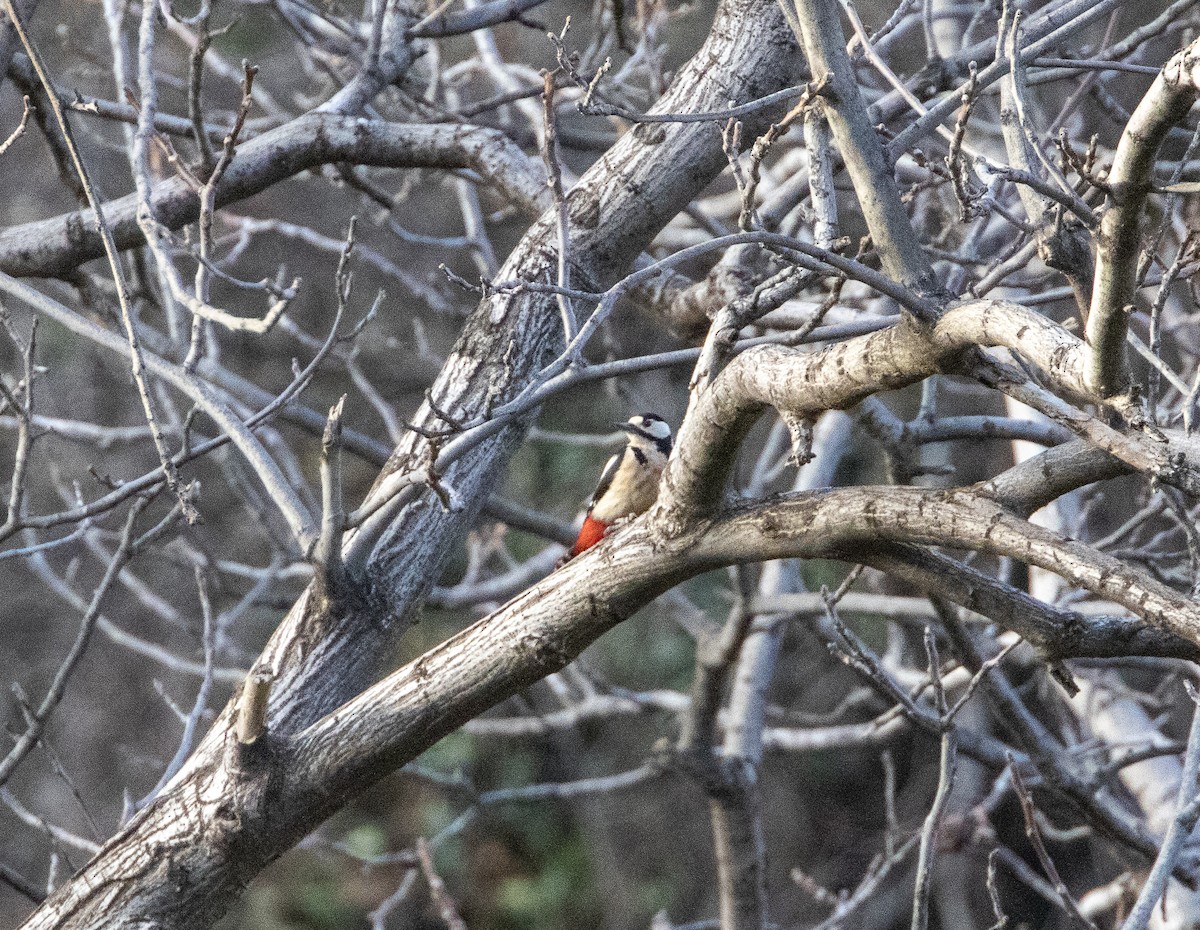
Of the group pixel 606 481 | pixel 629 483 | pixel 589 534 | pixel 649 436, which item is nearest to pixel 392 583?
pixel 589 534

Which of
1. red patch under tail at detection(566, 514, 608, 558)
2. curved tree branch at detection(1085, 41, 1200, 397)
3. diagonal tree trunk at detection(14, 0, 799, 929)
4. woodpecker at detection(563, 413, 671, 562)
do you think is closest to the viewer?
curved tree branch at detection(1085, 41, 1200, 397)

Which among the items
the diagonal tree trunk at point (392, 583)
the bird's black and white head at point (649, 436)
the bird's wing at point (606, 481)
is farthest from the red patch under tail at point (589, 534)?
the diagonal tree trunk at point (392, 583)

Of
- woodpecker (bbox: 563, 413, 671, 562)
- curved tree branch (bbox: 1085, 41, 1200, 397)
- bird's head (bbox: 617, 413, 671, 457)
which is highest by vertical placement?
bird's head (bbox: 617, 413, 671, 457)

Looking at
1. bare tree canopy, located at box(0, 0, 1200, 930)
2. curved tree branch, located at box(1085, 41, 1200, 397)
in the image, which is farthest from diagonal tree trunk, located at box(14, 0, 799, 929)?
curved tree branch, located at box(1085, 41, 1200, 397)

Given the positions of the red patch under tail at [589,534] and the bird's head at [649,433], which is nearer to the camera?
the red patch under tail at [589,534]

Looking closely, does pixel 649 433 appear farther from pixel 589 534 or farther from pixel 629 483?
pixel 589 534

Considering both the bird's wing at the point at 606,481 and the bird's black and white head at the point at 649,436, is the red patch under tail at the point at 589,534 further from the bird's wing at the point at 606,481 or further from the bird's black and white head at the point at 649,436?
the bird's black and white head at the point at 649,436

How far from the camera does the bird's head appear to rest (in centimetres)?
534

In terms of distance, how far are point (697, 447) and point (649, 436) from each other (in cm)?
295

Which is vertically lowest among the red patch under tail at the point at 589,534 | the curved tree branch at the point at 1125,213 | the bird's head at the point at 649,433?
the curved tree branch at the point at 1125,213

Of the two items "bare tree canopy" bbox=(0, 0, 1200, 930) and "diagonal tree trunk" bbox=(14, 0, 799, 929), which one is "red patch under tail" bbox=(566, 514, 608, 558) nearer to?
"bare tree canopy" bbox=(0, 0, 1200, 930)

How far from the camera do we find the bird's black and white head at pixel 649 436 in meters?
5.29

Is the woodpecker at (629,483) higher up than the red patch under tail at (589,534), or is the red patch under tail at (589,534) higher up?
the woodpecker at (629,483)

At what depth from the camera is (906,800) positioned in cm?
877
